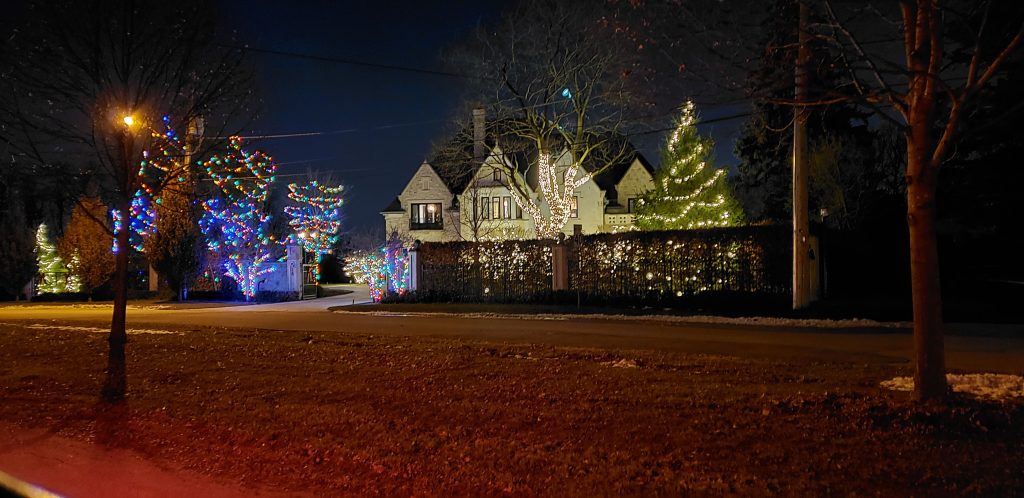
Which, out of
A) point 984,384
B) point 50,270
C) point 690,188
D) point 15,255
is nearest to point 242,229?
point 15,255

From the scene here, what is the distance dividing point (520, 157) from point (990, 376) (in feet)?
118

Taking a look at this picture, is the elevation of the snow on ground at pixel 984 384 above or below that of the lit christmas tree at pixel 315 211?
below

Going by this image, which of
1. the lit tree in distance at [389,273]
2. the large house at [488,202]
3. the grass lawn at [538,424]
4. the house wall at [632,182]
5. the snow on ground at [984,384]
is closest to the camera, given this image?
the grass lawn at [538,424]

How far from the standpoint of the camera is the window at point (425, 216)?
4400 centimetres

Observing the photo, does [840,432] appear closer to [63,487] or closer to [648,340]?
[63,487]

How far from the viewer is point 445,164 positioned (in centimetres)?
3067

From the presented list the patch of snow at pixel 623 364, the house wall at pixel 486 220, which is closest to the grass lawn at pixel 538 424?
the patch of snow at pixel 623 364

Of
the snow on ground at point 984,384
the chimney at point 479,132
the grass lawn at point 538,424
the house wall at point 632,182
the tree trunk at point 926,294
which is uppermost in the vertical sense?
the chimney at point 479,132

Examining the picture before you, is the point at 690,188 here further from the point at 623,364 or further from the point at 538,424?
the point at 538,424

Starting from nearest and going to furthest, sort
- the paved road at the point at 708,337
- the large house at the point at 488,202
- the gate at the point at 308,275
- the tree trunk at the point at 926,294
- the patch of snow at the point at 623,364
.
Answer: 1. the tree trunk at the point at 926,294
2. the patch of snow at the point at 623,364
3. the paved road at the point at 708,337
4. the gate at the point at 308,275
5. the large house at the point at 488,202

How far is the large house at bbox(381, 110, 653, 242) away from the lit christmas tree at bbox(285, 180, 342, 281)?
13.2 feet

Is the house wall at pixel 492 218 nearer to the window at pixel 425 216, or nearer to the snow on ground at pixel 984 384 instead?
the window at pixel 425 216

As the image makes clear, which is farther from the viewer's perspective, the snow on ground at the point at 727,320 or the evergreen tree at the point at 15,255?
the evergreen tree at the point at 15,255

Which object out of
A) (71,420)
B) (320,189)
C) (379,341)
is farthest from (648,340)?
(320,189)
